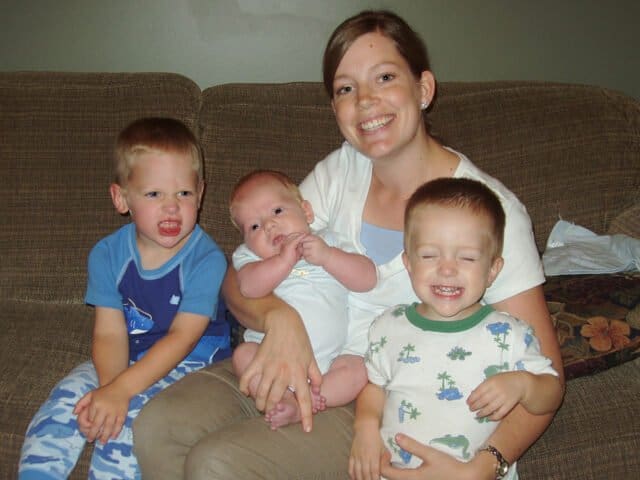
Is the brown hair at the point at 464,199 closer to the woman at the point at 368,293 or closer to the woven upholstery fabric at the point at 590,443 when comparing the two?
the woman at the point at 368,293

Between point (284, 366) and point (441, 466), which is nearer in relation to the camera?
point (441, 466)

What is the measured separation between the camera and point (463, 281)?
1.34 meters

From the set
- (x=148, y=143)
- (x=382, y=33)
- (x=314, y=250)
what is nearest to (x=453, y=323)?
(x=314, y=250)

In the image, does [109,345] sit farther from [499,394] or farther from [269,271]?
[499,394]

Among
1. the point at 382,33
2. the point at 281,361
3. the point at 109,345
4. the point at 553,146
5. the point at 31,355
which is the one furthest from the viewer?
the point at 553,146

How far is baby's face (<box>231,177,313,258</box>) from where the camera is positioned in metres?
1.63

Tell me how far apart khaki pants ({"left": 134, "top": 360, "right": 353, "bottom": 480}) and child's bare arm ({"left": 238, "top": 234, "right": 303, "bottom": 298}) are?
0.25 metres

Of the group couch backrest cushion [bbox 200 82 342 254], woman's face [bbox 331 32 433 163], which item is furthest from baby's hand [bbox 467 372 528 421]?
couch backrest cushion [bbox 200 82 342 254]

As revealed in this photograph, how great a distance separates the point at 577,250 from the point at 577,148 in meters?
0.36

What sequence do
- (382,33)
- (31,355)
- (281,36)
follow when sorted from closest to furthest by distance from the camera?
(382,33) < (31,355) < (281,36)

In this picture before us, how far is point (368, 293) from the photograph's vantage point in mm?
1615

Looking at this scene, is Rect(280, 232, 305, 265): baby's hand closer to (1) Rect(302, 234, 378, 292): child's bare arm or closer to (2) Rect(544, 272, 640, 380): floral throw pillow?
(1) Rect(302, 234, 378, 292): child's bare arm

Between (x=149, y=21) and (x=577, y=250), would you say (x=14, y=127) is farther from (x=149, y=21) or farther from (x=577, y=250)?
(x=577, y=250)

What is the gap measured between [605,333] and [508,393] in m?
0.52
